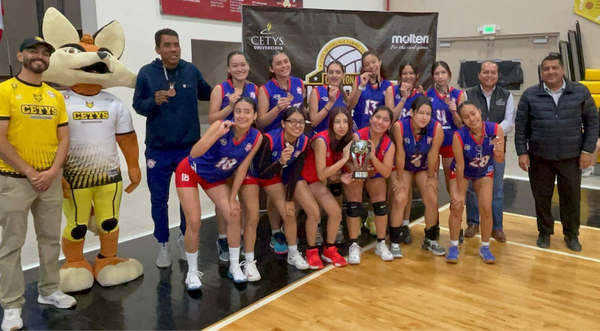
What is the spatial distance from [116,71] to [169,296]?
1.61 metres

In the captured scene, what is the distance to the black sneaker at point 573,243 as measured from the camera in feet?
13.3

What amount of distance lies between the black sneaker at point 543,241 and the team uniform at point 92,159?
3.47 meters

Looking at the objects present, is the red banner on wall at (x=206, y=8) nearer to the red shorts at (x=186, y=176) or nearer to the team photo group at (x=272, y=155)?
the team photo group at (x=272, y=155)

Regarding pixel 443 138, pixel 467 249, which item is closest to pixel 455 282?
pixel 467 249

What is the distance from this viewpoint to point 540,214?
4188mm

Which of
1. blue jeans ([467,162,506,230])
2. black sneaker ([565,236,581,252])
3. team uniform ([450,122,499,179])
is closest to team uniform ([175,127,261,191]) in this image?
team uniform ([450,122,499,179])

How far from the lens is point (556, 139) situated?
3934 millimetres

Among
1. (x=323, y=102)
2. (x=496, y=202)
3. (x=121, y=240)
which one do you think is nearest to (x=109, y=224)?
(x=121, y=240)

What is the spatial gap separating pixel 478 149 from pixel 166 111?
2392 millimetres

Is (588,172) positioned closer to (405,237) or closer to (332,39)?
(405,237)

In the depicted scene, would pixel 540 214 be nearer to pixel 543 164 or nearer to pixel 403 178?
pixel 543 164

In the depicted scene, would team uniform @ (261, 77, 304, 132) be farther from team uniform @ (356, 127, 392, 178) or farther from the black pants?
the black pants

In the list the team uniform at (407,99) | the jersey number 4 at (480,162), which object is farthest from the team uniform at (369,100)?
the jersey number 4 at (480,162)

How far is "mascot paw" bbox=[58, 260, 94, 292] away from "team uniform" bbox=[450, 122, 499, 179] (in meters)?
2.89
